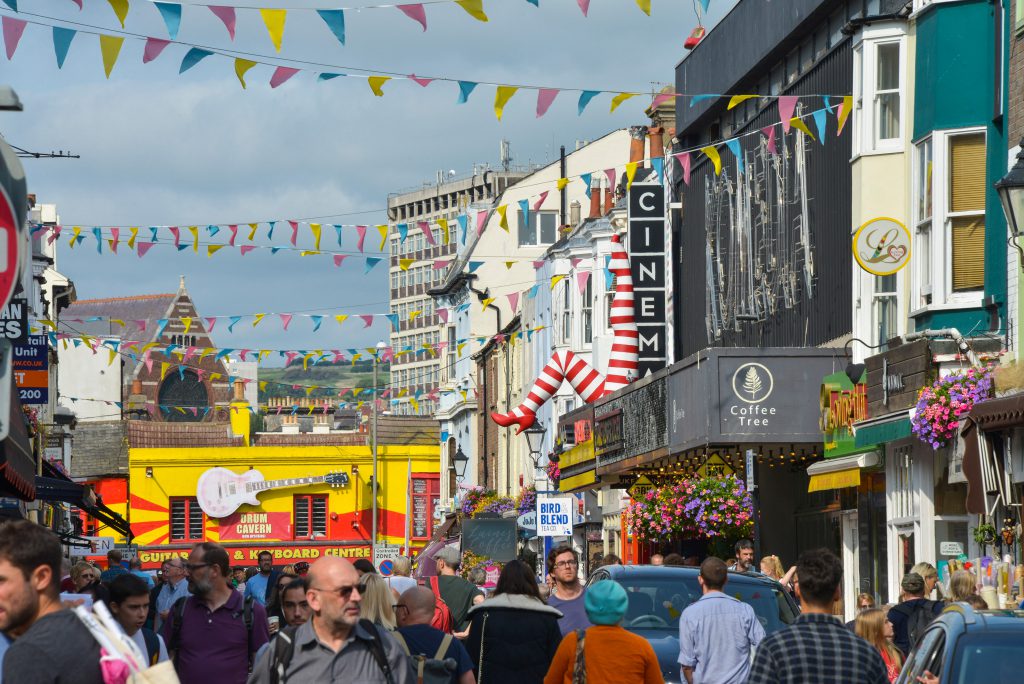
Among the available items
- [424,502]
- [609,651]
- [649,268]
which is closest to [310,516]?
[424,502]

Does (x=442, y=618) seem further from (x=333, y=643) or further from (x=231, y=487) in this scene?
(x=231, y=487)

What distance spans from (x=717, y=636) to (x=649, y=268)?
2605 cm

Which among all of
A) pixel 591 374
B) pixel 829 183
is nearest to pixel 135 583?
pixel 829 183

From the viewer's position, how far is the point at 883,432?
67.3ft

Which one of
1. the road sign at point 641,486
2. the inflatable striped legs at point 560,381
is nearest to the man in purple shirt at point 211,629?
the road sign at point 641,486

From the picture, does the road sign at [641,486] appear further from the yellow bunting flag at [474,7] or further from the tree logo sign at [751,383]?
the yellow bunting flag at [474,7]

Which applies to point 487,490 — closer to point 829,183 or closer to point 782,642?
point 829,183

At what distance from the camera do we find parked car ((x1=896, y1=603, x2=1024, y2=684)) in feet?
24.1

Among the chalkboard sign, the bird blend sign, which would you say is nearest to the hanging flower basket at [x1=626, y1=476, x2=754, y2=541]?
the bird blend sign

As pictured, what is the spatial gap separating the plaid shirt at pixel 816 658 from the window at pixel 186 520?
204ft

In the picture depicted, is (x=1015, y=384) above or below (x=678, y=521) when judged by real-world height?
above

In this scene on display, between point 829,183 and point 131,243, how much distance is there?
10353mm

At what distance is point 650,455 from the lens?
3034cm

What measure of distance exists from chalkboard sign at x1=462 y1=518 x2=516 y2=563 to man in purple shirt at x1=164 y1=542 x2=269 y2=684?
90.1ft
